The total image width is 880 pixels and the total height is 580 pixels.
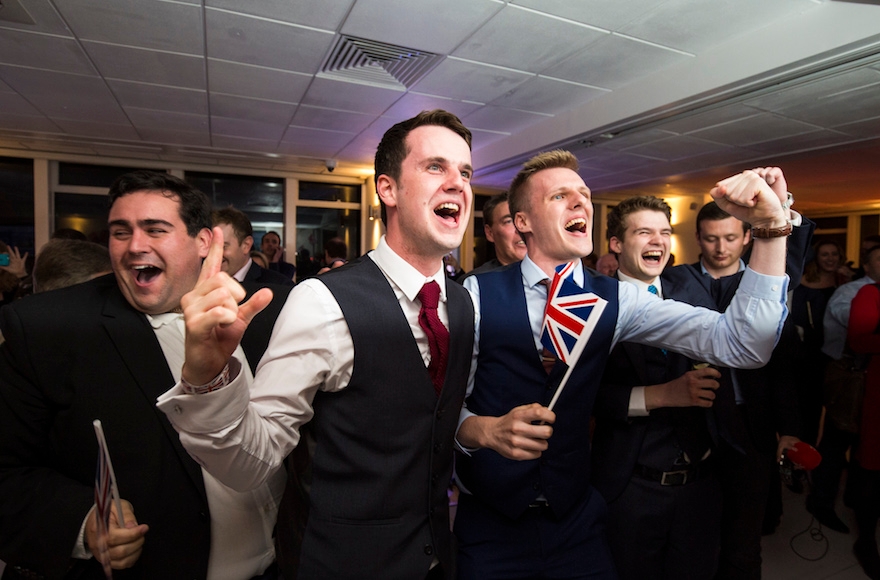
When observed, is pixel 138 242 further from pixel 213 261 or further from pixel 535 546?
pixel 535 546

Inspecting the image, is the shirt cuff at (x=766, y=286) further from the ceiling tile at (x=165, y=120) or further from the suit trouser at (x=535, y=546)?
the ceiling tile at (x=165, y=120)

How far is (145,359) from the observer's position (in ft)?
4.00

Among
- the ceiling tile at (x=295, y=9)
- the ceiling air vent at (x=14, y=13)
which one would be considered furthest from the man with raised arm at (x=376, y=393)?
the ceiling air vent at (x=14, y=13)

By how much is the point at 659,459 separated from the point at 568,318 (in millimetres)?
851

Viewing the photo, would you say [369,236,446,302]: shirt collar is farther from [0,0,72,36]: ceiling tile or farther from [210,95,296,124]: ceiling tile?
[210,95,296,124]: ceiling tile

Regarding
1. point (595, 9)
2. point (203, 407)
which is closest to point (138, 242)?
point (203, 407)

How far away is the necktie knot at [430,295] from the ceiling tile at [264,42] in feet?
9.84

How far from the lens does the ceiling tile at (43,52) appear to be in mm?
3531

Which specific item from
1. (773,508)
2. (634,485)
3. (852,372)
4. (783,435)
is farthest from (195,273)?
(852,372)

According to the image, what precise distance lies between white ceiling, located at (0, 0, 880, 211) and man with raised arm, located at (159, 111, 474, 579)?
7.95 feet

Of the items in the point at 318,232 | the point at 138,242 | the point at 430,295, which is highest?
the point at 318,232

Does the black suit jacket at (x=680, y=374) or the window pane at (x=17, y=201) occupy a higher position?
the window pane at (x=17, y=201)

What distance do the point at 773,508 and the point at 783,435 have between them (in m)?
1.36

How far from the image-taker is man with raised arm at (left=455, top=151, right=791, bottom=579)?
1214 millimetres
